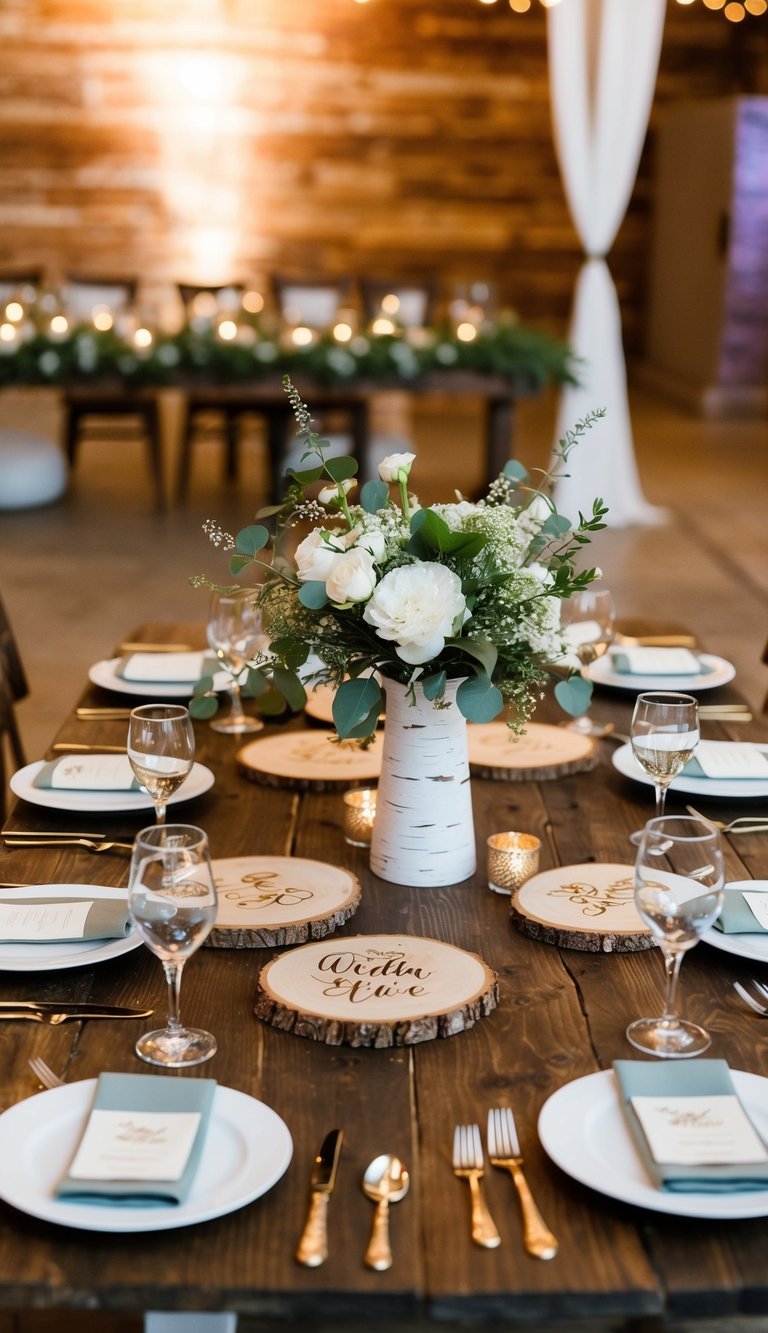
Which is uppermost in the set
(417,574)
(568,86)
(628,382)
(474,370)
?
(568,86)

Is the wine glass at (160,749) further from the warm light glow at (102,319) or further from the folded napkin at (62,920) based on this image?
the warm light glow at (102,319)

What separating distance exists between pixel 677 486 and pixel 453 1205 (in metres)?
7.01

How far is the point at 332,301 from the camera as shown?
27.9ft

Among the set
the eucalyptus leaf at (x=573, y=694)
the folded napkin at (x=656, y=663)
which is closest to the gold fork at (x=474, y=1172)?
the eucalyptus leaf at (x=573, y=694)

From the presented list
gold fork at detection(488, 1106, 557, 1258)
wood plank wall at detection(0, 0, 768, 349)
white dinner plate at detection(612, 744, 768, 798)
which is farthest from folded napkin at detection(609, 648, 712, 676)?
wood plank wall at detection(0, 0, 768, 349)

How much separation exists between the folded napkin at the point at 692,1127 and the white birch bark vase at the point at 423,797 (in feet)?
1.47

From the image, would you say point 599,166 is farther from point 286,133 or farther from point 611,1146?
point 611,1146

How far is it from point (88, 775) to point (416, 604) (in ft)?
2.39

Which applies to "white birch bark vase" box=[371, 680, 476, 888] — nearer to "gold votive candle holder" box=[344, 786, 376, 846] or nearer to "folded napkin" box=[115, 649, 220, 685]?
"gold votive candle holder" box=[344, 786, 376, 846]

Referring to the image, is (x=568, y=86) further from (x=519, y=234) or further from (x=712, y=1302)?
(x=712, y=1302)

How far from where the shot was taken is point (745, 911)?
5.20 ft

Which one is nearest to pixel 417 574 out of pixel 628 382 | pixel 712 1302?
pixel 712 1302

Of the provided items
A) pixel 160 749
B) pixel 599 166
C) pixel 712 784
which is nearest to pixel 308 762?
pixel 160 749

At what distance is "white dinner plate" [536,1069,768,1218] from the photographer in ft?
3.62
